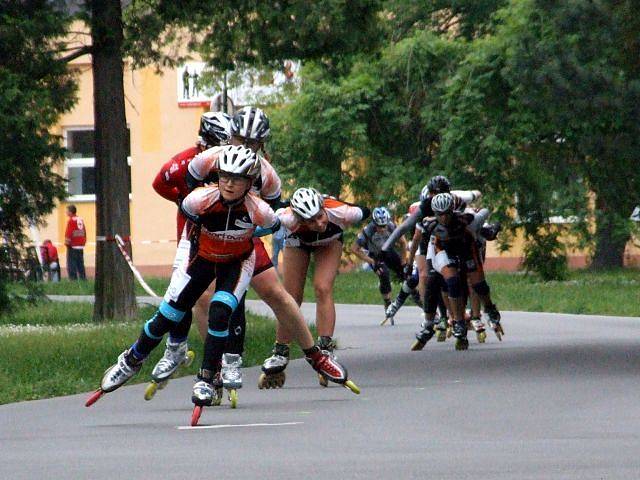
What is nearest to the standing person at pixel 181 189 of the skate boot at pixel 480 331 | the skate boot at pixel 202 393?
the skate boot at pixel 202 393

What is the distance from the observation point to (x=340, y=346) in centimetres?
1991

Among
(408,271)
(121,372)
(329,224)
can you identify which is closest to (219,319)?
(121,372)

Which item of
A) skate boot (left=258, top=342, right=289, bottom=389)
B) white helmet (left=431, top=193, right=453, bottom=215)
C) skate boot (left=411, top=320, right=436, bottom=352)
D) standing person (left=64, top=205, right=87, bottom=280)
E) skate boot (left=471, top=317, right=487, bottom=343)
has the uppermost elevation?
white helmet (left=431, top=193, right=453, bottom=215)

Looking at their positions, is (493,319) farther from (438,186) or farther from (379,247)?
(379,247)

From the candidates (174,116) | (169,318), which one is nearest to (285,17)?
(169,318)

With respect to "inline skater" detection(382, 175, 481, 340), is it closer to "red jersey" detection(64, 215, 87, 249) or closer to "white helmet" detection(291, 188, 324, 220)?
"white helmet" detection(291, 188, 324, 220)

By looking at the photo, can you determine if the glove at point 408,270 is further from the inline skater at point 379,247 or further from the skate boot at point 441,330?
the inline skater at point 379,247

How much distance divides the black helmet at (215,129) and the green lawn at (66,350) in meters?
2.43

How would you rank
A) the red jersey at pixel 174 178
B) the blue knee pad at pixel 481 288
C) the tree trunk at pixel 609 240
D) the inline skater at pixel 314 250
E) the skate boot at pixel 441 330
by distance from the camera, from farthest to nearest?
the tree trunk at pixel 609 240 → the skate boot at pixel 441 330 → the blue knee pad at pixel 481 288 → the inline skater at pixel 314 250 → the red jersey at pixel 174 178

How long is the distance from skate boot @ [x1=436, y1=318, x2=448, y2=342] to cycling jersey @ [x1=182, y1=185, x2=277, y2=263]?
9190 millimetres

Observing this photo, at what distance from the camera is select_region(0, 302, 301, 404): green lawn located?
14133 mm

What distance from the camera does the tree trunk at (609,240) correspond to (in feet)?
131

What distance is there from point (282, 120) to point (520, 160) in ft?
22.1

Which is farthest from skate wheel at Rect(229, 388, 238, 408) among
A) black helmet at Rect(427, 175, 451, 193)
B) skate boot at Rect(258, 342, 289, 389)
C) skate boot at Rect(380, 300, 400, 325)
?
skate boot at Rect(380, 300, 400, 325)
